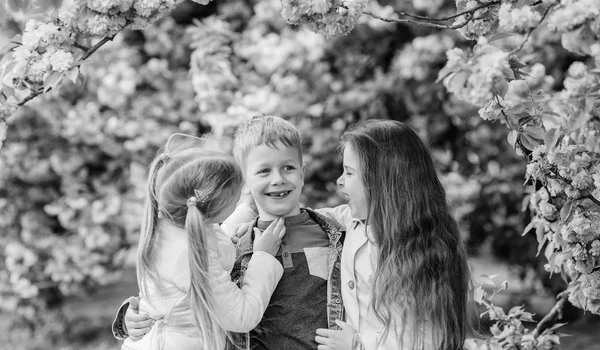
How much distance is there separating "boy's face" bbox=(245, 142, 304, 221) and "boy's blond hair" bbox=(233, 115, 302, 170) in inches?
0.6

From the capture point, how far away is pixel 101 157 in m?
5.49

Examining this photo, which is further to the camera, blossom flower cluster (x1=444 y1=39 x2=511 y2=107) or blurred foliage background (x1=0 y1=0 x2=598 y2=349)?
blurred foliage background (x1=0 y1=0 x2=598 y2=349)

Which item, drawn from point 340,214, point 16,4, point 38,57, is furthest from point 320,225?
point 16,4

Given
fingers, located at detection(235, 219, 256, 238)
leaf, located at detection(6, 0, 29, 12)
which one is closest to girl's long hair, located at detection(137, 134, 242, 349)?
fingers, located at detection(235, 219, 256, 238)

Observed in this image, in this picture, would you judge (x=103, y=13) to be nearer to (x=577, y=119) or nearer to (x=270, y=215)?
(x=270, y=215)

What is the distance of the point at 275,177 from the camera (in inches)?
91.6

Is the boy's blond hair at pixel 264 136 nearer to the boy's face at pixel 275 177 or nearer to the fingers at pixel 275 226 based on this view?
the boy's face at pixel 275 177

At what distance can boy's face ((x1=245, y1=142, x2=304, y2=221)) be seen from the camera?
2336 mm

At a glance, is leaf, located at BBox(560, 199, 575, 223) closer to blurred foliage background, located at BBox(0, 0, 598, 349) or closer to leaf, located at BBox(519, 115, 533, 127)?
leaf, located at BBox(519, 115, 533, 127)

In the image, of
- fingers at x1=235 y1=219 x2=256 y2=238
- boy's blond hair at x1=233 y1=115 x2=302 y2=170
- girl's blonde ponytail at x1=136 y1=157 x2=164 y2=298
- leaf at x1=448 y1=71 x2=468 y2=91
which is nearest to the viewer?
leaf at x1=448 y1=71 x2=468 y2=91

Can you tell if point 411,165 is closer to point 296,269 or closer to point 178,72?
point 296,269

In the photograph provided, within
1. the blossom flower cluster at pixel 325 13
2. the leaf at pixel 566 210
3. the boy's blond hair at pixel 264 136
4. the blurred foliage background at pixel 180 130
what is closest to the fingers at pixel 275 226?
the boy's blond hair at pixel 264 136

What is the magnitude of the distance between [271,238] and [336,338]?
354 mm

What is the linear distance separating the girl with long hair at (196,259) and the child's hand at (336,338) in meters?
0.20
